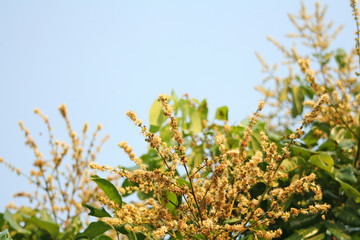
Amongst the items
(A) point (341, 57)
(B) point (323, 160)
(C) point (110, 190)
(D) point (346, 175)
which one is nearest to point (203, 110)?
(B) point (323, 160)

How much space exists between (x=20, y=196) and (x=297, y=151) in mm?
2237

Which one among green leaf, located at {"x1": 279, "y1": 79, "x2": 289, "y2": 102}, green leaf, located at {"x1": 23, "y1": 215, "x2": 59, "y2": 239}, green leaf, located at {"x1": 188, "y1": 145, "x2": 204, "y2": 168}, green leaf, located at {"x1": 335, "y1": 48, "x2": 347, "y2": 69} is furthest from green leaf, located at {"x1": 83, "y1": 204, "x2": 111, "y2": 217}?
green leaf, located at {"x1": 335, "y1": 48, "x2": 347, "y2": 69}

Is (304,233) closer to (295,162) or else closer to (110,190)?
(295,162)

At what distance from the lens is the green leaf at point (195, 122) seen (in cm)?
216

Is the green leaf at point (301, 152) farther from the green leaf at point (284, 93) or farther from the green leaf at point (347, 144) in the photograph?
the green leaf at point (284, 93)

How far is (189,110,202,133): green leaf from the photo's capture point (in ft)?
7.10

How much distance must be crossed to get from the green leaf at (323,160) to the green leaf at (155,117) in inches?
29.3

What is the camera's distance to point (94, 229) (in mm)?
1519

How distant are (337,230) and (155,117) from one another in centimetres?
101

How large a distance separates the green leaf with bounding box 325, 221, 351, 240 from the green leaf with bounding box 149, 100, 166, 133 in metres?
0.93

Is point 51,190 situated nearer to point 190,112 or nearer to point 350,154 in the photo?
point 190,112

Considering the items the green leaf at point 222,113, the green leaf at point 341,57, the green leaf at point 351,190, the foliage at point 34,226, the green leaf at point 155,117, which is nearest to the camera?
the green leaf at point 351,190

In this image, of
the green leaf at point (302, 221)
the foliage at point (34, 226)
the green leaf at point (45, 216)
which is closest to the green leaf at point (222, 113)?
the green leaf at point (302, 221)

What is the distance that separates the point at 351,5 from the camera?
182 cm
